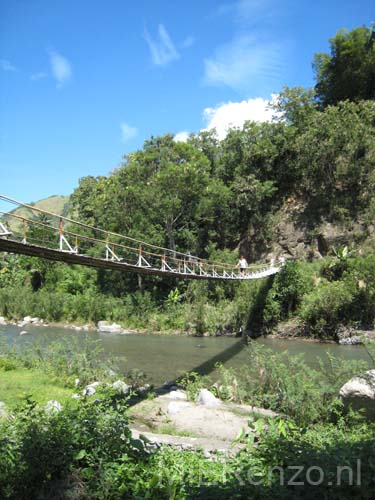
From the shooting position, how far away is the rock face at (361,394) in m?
4.20

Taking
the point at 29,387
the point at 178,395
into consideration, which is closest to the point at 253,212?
the point at 178,395

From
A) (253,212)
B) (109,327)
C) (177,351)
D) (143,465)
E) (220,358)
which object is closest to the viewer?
(143,465)

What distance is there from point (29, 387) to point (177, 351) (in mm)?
5174

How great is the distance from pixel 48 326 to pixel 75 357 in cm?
911

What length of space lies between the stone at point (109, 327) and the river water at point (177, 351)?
54 centimetres

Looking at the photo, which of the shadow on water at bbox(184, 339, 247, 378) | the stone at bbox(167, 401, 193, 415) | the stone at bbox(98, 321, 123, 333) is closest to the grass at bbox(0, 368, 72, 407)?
the stone at bbox(167, 401, 193, 415)

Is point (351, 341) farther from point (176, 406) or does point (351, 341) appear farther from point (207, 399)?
point (176, 406)

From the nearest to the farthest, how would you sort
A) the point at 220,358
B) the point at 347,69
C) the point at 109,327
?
the point at 220,358
the point at 109,327
the point at 347,69

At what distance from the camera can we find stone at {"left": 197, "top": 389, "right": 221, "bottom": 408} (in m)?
5.10

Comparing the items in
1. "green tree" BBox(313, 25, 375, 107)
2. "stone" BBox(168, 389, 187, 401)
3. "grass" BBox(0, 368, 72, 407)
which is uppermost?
"green tree" BBox(313, 25, 375, 107)

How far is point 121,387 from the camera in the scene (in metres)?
5.80

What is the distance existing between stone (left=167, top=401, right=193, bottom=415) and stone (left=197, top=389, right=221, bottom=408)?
0.23m

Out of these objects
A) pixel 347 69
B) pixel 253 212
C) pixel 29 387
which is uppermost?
pixel 347 69

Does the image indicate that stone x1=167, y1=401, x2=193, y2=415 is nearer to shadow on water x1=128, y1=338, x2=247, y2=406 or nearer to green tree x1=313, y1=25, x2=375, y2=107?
shadow on water x1=128, y1=338, x2=247, y2=406
